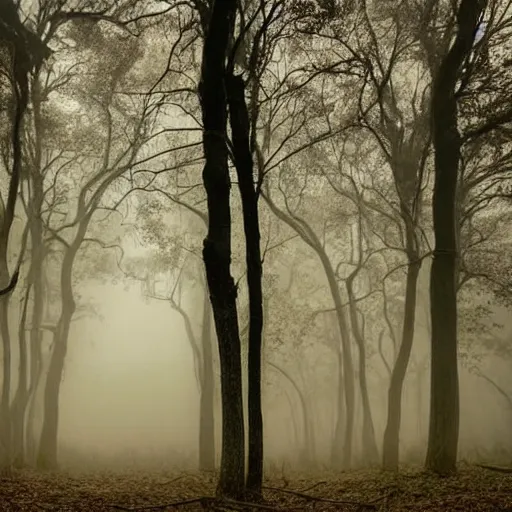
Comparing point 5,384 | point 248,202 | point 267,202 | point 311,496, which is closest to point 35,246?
point 5,384

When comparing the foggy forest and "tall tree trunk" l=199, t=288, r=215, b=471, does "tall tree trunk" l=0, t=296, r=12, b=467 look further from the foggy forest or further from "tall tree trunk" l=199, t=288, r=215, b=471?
"tall tree trunk" l=199, t=288, r=215, b=471

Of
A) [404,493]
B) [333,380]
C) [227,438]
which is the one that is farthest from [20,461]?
[333,380]

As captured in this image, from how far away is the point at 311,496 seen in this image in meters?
8.44

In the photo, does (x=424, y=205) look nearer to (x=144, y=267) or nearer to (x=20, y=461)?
(x=144, y=267)

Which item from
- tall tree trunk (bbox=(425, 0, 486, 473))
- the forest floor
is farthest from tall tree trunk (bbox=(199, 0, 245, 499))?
tall tree trunk (bbox=(425, 0, 486, 473))

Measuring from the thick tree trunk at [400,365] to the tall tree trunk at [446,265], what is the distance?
313 centimetres

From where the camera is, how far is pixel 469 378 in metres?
46.1

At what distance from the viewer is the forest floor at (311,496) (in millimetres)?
7723

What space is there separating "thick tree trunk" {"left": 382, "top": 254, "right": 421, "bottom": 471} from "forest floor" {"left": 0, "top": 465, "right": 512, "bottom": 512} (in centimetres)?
503

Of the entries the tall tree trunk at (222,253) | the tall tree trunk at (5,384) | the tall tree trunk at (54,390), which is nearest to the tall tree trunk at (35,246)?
the tall tree trunk at (5,384)

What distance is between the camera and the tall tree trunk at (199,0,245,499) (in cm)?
845

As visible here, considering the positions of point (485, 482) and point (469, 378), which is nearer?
point (485, 482)

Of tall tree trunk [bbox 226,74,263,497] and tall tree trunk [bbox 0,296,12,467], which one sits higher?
tall tree trunk [bbox 226,74,263,497]

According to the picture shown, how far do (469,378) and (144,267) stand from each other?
31.1 metres
